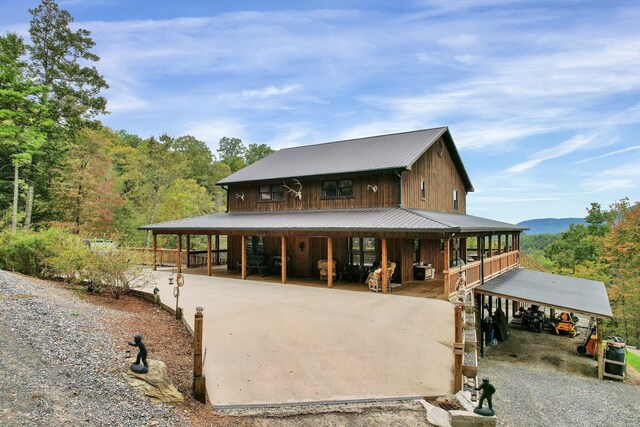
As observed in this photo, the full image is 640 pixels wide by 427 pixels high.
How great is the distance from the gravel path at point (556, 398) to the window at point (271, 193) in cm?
1124

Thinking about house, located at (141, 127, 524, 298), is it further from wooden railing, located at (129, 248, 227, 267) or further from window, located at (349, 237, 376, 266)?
wooden railing, located at (129, 248, 227, 267)

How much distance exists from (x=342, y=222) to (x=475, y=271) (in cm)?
500

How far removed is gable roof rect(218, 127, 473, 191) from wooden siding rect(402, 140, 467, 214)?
53 centimetres

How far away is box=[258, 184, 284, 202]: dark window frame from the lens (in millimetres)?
17219

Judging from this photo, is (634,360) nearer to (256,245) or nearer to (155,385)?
(256,245)

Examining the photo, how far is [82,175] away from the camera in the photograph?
24.5m

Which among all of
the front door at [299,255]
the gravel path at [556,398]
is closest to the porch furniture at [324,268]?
the front door at [299,255]

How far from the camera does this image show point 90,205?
24.8 m

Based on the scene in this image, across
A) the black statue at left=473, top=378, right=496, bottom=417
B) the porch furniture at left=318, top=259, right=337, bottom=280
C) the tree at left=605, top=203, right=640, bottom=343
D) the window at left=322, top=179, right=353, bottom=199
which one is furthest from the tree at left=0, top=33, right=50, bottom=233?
the tree at left=605, top=203, right=640, bottom=343

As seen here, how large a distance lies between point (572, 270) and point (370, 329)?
116ft

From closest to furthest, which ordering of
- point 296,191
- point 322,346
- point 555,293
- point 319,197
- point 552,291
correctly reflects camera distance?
point 322,346
point 555,293
point 552,291
point 319,197
point 296,191

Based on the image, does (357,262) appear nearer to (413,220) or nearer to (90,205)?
(413,220)

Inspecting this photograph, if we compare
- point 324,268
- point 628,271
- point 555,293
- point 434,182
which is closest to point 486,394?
point 324,268

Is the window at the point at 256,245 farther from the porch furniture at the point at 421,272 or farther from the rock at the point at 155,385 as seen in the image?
the rock at the point at 155,385
